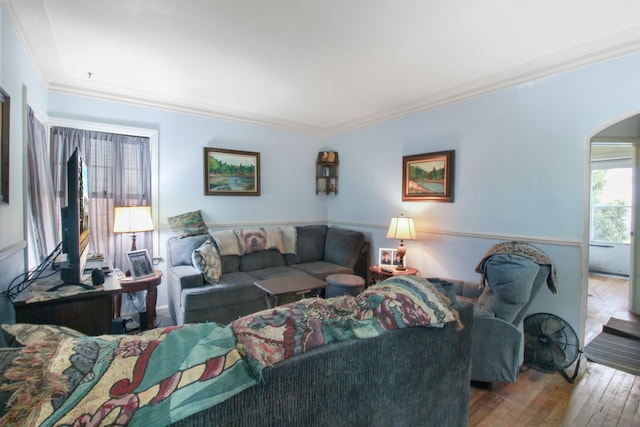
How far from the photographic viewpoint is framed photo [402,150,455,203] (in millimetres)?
3391

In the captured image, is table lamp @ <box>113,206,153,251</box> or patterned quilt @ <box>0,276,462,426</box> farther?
table lamp @ <box>113,206,153,251</box>

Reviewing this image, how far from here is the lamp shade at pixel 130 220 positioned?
3.11 metres

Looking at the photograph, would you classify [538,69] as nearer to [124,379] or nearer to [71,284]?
[124,379]

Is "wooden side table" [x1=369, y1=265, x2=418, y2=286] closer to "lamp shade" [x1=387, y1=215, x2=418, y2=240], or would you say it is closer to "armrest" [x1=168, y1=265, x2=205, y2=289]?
"lamp shade" [x1=387, y1=215, x2=418, y2=240]

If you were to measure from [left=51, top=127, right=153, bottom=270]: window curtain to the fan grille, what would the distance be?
13.1ft

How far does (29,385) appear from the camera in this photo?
0.69 meters

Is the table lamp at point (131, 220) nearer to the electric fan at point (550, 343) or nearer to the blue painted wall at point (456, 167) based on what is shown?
the blue painted wall at point (456, 167)

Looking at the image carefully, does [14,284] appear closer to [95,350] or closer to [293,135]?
[95,350]

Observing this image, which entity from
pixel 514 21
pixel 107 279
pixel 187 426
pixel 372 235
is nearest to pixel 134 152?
pixel 107 279

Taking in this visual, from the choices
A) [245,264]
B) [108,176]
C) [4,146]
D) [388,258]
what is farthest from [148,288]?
[388,258]

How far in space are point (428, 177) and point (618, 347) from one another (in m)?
2.41

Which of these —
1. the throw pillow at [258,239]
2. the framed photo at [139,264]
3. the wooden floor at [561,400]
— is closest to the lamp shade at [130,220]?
the framed photo at [139,264]

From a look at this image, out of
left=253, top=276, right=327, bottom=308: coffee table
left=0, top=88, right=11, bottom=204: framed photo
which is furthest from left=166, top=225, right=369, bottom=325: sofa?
left=0, top=88, right=11, bottom=204: framed photo

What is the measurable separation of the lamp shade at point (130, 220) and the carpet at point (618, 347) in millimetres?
4419
